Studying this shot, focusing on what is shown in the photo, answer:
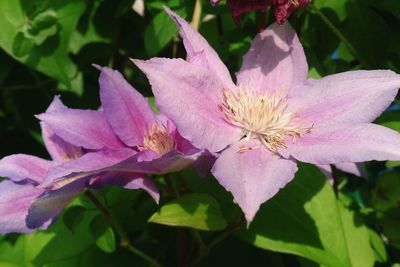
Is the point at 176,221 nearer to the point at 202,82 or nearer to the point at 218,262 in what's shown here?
the point at 202,82

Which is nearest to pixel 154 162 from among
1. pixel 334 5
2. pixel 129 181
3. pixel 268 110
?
pixel 129 181

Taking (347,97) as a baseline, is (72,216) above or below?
below

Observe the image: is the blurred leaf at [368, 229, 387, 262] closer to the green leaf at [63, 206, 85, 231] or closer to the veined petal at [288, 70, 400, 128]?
the veined petal at [288, 70, 400, 128]

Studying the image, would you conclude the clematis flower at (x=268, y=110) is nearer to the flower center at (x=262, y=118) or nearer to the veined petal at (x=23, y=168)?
the flower center at (x=262, y=118)

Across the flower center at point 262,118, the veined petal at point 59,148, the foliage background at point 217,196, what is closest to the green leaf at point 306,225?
the foliage background at point 217,196

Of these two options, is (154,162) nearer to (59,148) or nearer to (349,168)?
(59,148)
